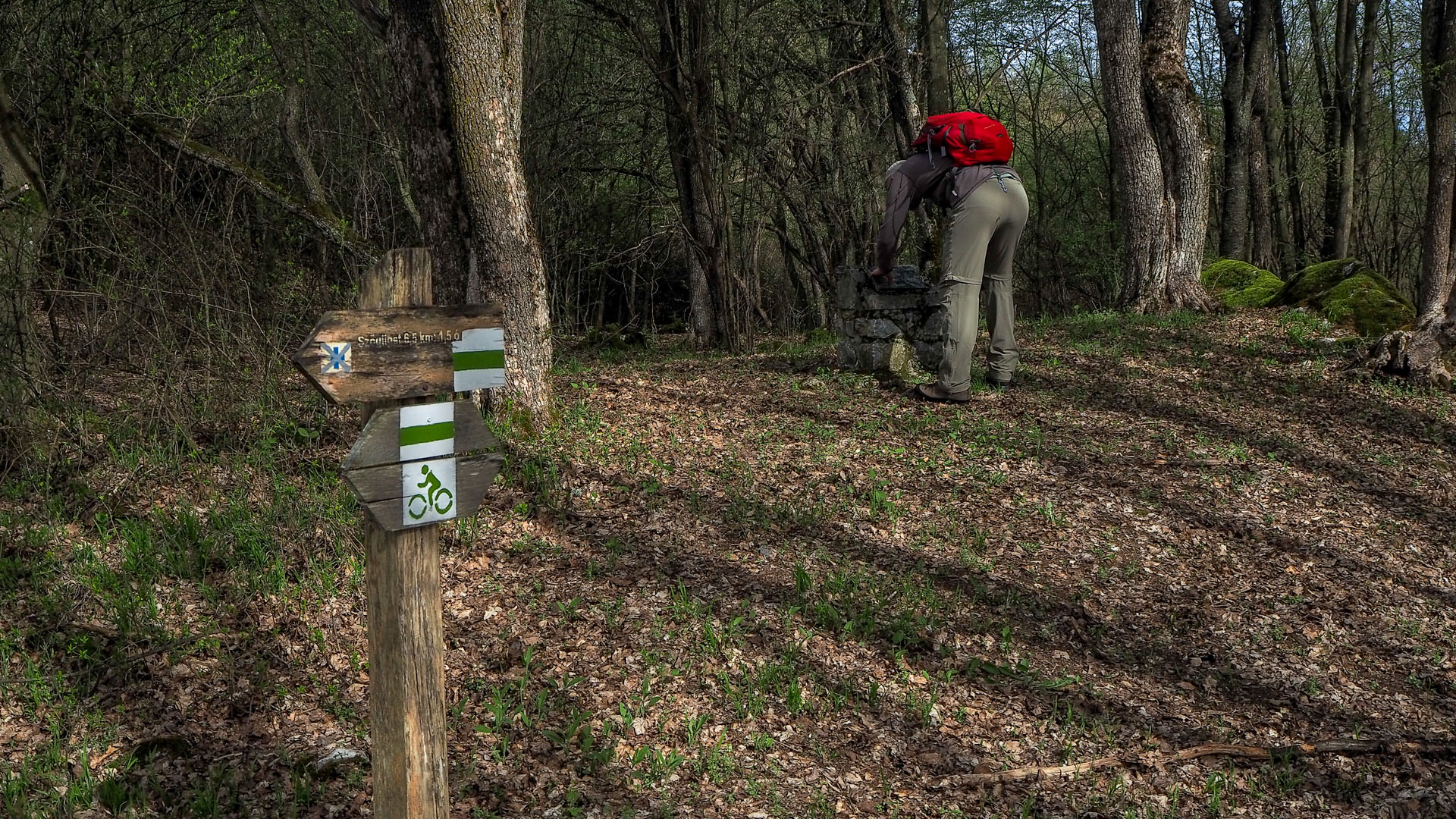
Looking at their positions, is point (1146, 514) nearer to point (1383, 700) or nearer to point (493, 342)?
point (1383, 700)

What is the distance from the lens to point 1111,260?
1852 cm

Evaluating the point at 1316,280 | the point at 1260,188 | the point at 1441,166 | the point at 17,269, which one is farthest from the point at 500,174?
the point at 1260,188

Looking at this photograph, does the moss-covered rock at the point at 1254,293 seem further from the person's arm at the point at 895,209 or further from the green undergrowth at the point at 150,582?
the green undergrowth at the point at 150,582

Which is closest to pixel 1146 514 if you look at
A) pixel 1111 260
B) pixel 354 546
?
pixel 354 546

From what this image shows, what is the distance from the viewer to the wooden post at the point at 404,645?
105 inches

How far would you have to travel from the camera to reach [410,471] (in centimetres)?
263

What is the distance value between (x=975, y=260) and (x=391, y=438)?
214 inches

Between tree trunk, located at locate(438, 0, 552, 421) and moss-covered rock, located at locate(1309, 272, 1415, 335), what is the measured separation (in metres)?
8.08

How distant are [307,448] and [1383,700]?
5806mm

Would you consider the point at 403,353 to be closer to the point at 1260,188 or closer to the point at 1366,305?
the point at 1366,305

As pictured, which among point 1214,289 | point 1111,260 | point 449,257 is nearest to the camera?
point 449,257

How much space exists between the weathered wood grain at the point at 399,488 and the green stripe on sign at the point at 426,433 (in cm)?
8

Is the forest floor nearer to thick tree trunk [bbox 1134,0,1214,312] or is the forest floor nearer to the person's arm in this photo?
the person's arm

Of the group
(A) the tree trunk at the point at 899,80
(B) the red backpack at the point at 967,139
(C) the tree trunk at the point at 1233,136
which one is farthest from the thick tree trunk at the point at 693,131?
(C) the tree trunk at the point at 1233,136
